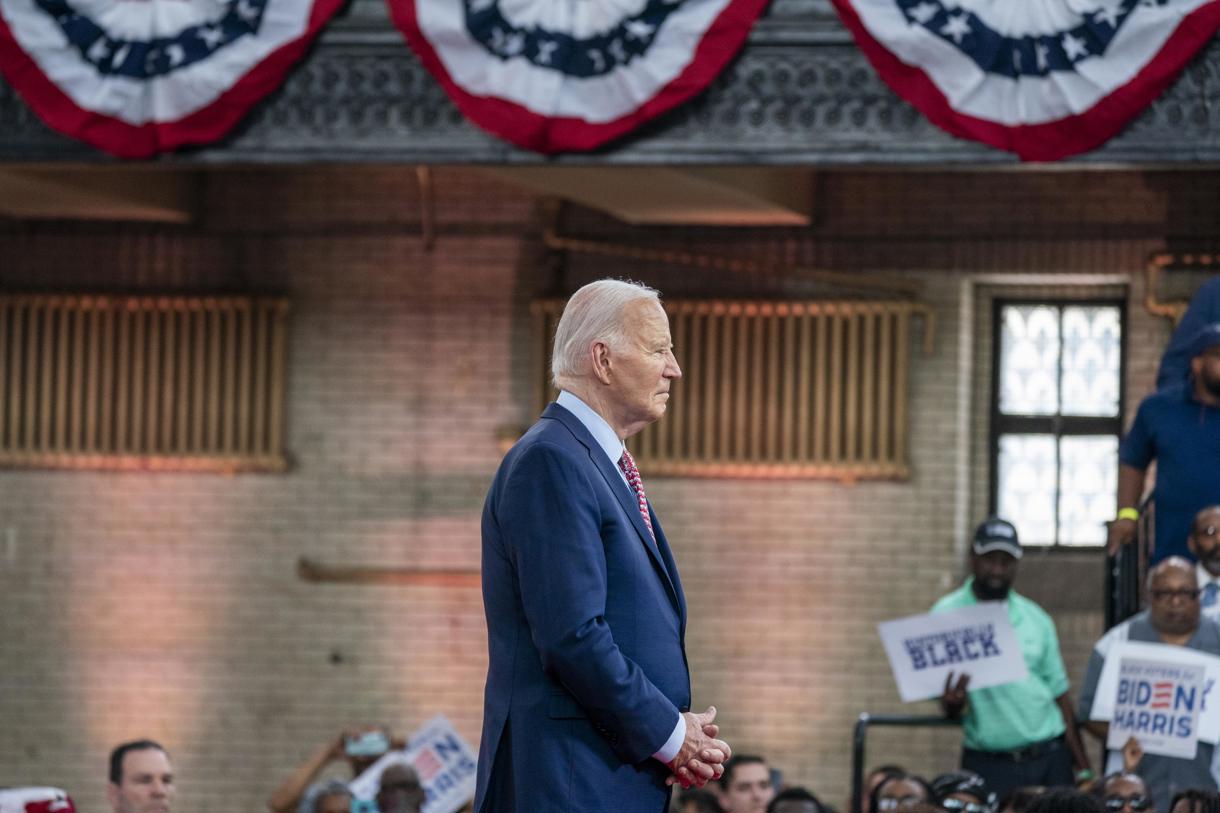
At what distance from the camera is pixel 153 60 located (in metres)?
9.18

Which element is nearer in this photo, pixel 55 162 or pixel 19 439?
pixel 55 162

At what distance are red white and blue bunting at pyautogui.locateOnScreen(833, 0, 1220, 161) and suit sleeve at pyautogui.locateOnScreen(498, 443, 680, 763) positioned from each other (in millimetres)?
5744

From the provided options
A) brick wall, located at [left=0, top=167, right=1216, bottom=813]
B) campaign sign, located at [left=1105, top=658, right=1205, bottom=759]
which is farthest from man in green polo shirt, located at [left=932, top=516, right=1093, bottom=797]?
brick wall, located at [left=0, top=167, right=1216, bottom=813]

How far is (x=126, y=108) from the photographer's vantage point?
9227mm

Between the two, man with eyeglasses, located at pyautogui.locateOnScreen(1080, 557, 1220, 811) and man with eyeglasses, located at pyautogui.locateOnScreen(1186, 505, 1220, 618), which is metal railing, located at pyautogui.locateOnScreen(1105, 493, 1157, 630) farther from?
man with eyeglasses, located at pyautogui.locateOnScreen(1080, 557, 1220, 811)

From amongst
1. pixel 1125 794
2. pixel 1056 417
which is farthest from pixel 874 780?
pixel 1056 417

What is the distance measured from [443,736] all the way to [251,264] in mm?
3606

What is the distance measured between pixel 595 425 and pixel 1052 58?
5.64 m

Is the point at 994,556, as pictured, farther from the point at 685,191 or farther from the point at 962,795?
the point at 685,191

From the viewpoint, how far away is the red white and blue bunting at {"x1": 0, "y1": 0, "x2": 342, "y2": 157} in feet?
30.1

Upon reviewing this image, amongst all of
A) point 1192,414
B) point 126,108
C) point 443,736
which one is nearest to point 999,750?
point 1192,414

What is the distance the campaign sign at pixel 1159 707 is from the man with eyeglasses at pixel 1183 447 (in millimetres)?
1132

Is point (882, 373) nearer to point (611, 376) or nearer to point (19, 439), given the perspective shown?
point (19, 439)

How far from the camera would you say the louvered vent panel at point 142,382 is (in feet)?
38.5
